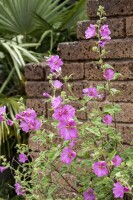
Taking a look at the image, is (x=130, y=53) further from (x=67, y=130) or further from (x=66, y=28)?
(x=66, y=28)

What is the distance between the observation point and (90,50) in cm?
249

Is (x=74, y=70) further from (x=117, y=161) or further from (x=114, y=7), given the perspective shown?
(x=117, y=161)

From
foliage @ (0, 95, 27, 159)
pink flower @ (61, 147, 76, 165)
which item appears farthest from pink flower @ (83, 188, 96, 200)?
foliage @ (0, 95, 27, 159)

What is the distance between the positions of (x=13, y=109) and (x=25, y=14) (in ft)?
2.61

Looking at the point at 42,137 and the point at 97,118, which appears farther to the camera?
the point at 42,137

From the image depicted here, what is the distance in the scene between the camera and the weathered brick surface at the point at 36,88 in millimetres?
2746

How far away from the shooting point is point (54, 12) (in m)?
3.77

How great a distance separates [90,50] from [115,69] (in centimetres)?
19

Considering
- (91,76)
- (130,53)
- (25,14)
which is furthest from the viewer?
(25,14)

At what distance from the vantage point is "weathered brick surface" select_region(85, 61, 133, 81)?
2.33 metres

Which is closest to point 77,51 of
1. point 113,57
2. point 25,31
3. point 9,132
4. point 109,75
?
point 113,57

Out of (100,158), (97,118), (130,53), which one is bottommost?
(100,158)

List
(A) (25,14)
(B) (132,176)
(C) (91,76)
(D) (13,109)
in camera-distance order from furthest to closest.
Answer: (A) (25,14)
(D) (13,109)
(C) (91,76)
(B) (132,176)

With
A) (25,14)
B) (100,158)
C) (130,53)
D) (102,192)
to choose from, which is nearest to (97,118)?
(100,158)
